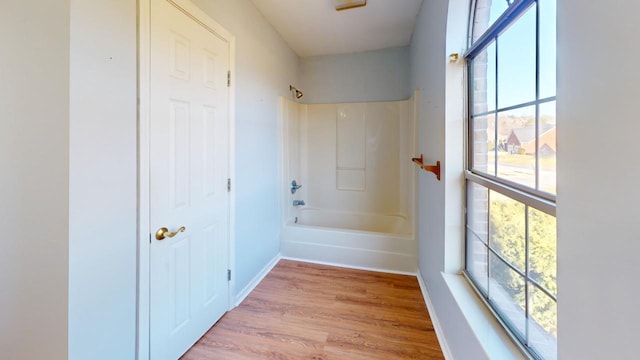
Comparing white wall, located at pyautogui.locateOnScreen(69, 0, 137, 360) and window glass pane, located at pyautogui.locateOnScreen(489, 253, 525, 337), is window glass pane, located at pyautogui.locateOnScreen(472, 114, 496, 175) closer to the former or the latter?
window glass pane, located at pyautogui.locateOnScreen(489, 253, 525, 337)

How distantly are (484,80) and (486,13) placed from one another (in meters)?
0.36

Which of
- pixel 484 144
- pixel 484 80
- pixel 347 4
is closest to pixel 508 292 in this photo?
pixel 484 144

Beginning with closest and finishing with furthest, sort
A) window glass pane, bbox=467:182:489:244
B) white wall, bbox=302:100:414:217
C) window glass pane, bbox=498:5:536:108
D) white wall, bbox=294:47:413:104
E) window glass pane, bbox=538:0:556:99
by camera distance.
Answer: window glass pane, bbox=538:0:556:99
window glass pane, bbox=498:5:536:108
window glass pane, bbox=467:182:489:244
white wall, bbox=294:47:413:104
white wall, bbox=302:100:414:217

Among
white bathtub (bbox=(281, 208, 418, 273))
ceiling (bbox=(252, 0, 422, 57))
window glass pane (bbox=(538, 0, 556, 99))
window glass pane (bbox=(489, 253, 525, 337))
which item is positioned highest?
ceiling (bbox=(252, 0, 422, 57))

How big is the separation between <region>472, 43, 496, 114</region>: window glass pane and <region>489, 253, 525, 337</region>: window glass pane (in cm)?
77

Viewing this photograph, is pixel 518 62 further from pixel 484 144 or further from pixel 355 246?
pixel 355 246

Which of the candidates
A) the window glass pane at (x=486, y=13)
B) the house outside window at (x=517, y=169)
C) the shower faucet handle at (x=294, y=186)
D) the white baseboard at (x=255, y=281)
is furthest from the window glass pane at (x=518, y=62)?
the shower faucet handle at (x=294, y=186)

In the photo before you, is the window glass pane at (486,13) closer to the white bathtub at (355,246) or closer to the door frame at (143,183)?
the door frame at (143,183)

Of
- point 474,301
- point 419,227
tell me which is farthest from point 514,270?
point 419,227

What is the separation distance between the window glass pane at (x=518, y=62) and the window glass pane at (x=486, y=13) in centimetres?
14

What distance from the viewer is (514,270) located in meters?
1.04

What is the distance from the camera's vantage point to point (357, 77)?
3.41 meters

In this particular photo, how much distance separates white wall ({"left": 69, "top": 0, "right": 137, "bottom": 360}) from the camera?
98cm

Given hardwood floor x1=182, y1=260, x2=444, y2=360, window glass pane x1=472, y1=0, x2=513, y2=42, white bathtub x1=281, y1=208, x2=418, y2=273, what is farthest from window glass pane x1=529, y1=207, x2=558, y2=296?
white bathtub x1=281, y1=208, x2=418, y2=273
